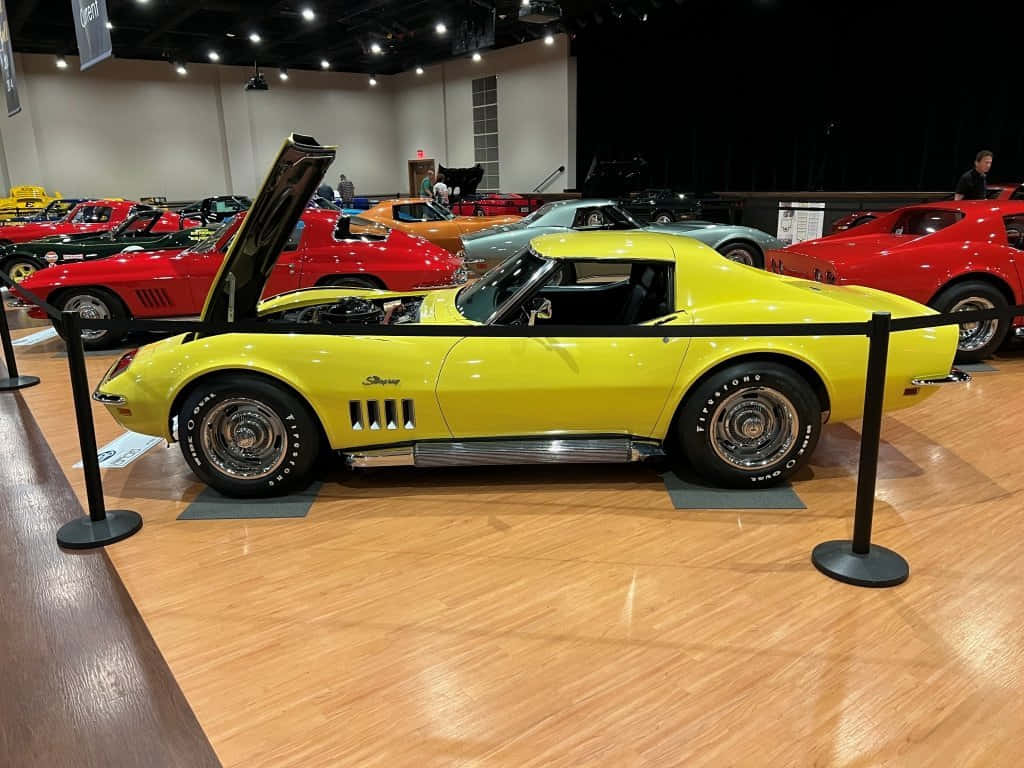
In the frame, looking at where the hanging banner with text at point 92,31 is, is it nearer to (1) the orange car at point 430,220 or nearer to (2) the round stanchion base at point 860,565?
(1) the orange car at point 430,220

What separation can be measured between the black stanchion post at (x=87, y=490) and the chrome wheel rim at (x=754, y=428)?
9.61ft

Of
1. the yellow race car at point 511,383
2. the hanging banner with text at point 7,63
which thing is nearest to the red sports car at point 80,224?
the hanging banner with text at point 7,63

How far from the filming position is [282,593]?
2996 mm

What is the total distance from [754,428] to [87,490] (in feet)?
10.8

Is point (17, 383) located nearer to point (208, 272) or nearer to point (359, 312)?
point (208, 272)

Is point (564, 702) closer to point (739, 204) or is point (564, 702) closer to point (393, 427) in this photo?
point (393, 427)

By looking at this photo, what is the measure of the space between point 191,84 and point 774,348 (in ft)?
89.3

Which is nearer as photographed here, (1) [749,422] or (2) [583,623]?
(2) [583,623]

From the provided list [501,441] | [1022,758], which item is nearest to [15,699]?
[501,441]

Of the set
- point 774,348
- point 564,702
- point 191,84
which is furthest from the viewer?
point 191,84

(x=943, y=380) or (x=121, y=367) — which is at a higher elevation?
(x=121, y=367)

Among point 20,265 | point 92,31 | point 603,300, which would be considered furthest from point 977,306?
point 20,265

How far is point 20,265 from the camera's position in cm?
1061

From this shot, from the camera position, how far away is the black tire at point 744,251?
32.4ft
